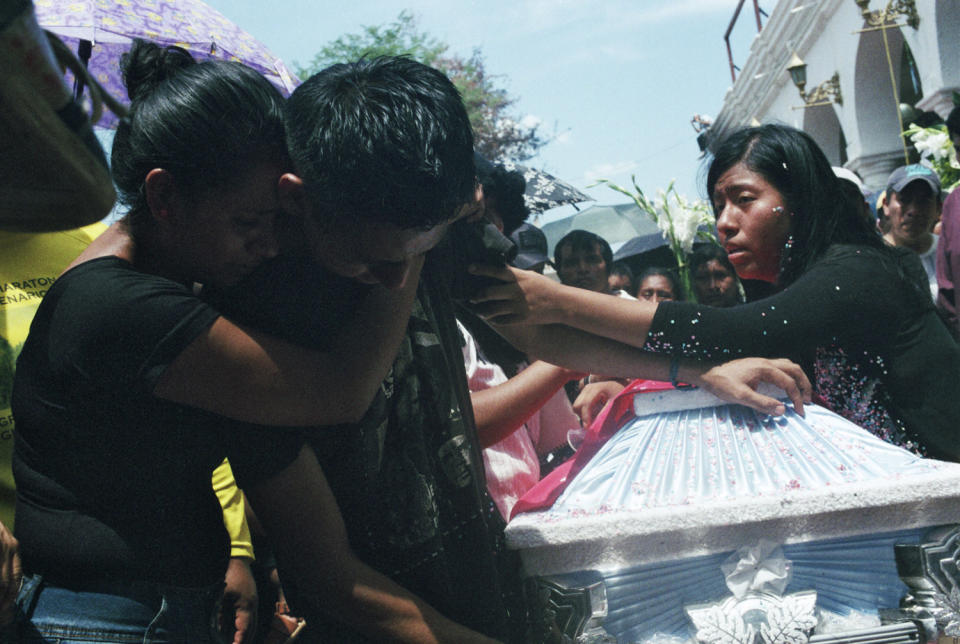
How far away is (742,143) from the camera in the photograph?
201 centimetres

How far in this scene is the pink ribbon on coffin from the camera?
1804mm

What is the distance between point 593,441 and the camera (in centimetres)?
196

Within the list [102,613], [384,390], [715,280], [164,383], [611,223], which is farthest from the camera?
[611,223]

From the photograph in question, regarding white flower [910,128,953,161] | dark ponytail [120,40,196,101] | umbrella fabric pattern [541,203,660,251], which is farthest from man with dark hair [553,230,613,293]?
umbrella fabric pattern [541,203,660,251]

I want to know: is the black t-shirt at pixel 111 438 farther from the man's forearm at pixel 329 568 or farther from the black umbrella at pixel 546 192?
the black umbrella at pixel 546 192

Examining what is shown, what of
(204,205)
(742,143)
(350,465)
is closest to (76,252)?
(204,205)

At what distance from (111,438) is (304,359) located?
331 millimetres

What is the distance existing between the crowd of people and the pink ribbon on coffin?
13 cm

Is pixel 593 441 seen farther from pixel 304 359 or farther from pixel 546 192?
pixel 546 192

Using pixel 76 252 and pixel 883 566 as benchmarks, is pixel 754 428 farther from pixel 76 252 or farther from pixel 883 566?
pixel 76 252

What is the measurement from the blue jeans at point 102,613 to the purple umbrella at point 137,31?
1471 millimetres

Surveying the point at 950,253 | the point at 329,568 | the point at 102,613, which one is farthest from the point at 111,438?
the point at 950,253

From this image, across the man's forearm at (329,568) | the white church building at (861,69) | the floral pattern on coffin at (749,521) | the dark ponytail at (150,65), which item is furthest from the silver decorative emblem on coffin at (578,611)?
the white church building at (861,69)

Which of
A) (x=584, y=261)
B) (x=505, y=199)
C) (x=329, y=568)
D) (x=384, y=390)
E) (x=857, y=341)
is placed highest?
(x=505, y=199)
